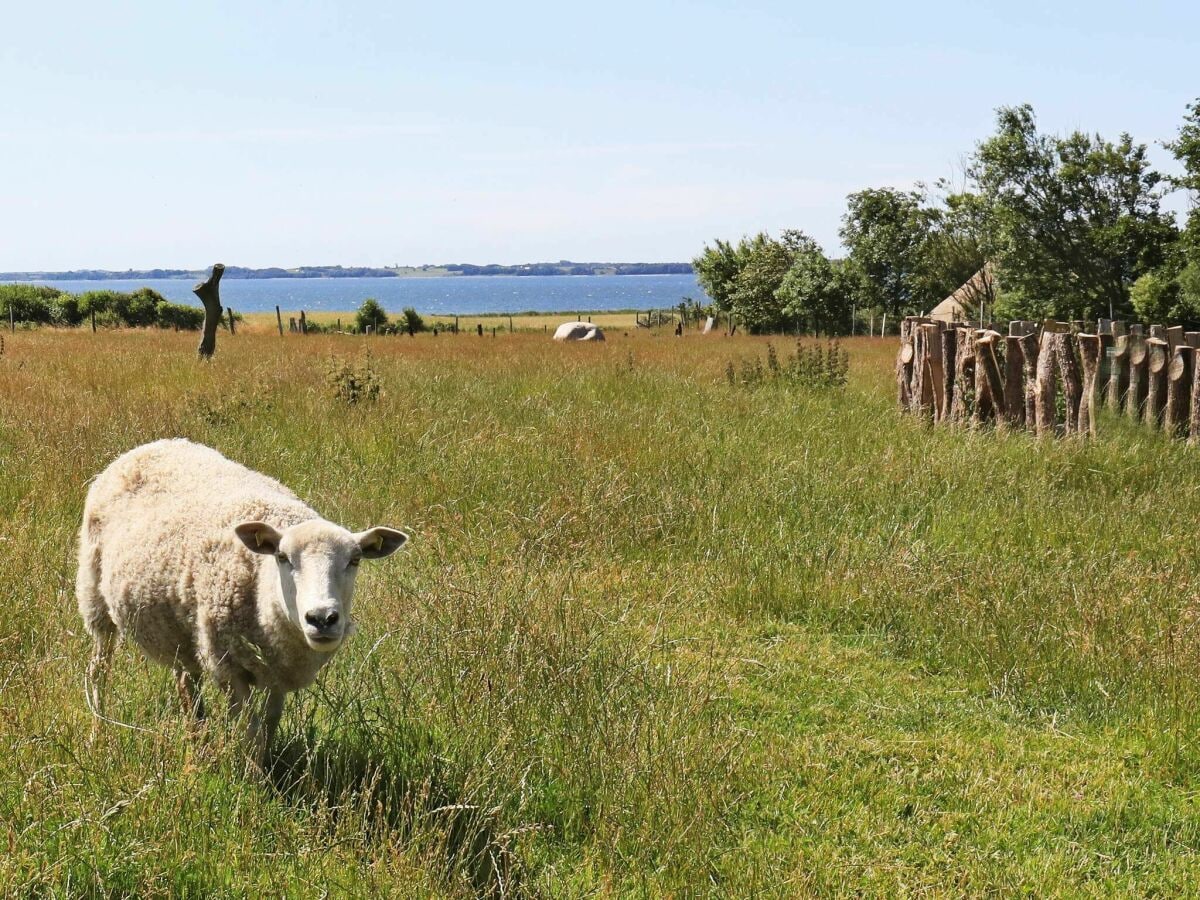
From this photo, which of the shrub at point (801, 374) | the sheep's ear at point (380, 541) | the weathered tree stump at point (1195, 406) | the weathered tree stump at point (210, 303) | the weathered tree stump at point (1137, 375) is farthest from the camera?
the weathered tree stump at point (210, 303)

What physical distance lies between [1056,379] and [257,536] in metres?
9.64

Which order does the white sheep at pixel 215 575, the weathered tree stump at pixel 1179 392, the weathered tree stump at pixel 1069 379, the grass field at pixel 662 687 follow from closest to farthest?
the grass field at pixel 662 687 → the white sheep at pixel 215 575 → the weathered tree stump at pixel 1179 392 → the weathered tree stump at pixel 1069 379

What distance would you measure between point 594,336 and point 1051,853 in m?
32.8

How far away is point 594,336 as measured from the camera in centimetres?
3622

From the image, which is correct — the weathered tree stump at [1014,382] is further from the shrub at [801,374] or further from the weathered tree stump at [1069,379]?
the shrub at [801,374]

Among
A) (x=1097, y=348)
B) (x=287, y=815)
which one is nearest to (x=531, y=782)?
(x=287, y=815)

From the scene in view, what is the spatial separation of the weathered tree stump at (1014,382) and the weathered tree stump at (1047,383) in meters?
0.30

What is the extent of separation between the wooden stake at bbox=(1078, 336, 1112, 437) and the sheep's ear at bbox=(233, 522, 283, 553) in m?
9.26

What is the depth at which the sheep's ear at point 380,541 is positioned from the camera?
12.7ft

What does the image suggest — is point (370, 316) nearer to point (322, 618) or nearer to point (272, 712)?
point (272, 712)

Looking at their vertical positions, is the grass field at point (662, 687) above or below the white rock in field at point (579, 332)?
below

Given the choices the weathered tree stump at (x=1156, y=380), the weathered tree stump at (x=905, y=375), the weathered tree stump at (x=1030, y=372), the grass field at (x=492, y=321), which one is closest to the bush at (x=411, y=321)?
the grass field at (x=492, y=321)

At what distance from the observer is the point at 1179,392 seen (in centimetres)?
1043

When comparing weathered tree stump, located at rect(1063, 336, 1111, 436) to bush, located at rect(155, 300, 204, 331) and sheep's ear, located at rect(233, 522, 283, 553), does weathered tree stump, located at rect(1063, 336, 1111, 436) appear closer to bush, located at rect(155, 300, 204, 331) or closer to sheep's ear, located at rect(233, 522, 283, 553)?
sheep's ear, located at rect(233, 522, 283, 553)
